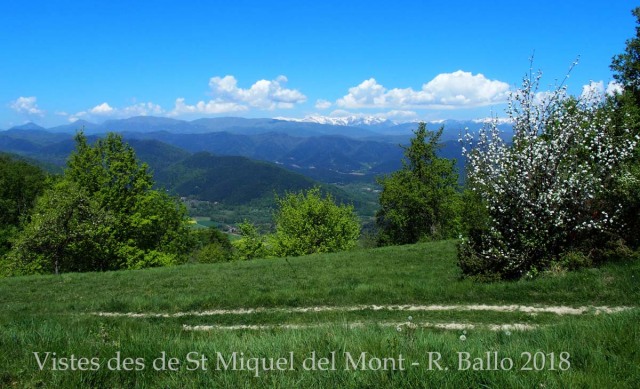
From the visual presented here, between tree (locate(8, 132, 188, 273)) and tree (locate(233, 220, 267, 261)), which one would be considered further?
tree (locate(233, 220, 267, 261))

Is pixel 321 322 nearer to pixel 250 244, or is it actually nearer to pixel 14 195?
pixel 250 244

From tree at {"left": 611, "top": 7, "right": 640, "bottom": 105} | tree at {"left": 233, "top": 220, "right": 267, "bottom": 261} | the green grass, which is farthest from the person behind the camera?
tree at {"left": 233, "top": 220, "right": 267, "bottom": 261}

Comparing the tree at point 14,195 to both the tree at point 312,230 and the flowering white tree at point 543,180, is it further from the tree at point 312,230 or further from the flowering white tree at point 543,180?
the flowering white tree at point 543,180

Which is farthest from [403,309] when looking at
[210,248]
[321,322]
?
[210,248]

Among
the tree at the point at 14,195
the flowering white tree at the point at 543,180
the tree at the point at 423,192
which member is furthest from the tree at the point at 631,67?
the tree at the point at 14,195

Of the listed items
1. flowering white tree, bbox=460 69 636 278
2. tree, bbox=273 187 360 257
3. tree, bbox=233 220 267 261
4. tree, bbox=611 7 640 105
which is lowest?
tree, bbox=233 220 267 261

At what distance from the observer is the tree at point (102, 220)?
33.9m

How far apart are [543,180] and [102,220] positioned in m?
34.4

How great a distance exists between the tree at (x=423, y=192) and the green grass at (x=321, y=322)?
24.5 m

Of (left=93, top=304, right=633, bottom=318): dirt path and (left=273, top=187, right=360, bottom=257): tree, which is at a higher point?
(left=93, top=304, right=633, bottom=318): dirt path

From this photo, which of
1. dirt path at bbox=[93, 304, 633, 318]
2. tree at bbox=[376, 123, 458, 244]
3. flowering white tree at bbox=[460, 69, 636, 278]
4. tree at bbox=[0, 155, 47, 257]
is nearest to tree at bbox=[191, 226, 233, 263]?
tree at bbox=[0, 155, 47, 257]

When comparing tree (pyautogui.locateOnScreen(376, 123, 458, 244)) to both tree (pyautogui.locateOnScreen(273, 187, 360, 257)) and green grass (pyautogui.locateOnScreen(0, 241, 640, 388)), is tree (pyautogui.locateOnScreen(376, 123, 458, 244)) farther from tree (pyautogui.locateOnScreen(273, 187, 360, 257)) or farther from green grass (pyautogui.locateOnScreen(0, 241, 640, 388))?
green grass (pyautogui.locateOnScreen(0, 241, 640, 388))

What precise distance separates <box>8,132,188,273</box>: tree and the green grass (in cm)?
1092

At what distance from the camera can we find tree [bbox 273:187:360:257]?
4556 centimetres
